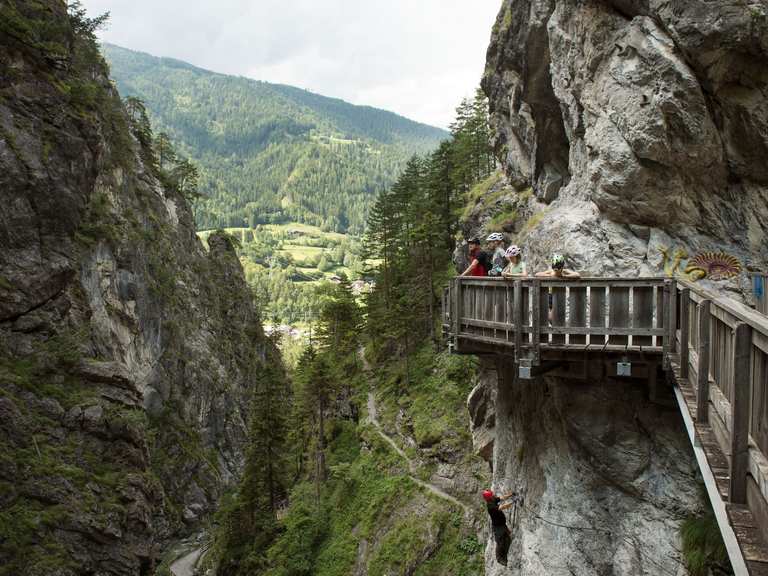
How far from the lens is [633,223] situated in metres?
14.3

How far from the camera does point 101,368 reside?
2683 centimetres

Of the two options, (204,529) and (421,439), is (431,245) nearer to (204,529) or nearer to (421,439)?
(421,439)

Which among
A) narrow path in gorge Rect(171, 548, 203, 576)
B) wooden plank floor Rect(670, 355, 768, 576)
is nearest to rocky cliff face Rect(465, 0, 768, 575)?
wooden plank floor Rect(670, 355, 768, 576)

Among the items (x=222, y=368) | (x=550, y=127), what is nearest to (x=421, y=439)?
(x=550, y=127)

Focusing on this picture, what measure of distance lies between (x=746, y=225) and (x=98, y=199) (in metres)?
40.4

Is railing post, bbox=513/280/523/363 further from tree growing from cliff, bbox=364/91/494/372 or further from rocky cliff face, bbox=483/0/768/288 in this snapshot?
tree growing from cliff, bbox=364/91/494/372

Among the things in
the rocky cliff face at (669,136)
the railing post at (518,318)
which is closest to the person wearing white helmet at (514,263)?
the railing post at (518,318)

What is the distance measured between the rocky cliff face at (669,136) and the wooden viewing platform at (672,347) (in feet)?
12.7

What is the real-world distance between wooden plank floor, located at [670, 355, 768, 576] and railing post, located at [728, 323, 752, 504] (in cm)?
19

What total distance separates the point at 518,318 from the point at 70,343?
24.4m

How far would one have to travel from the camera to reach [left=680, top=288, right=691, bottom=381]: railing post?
837 cm

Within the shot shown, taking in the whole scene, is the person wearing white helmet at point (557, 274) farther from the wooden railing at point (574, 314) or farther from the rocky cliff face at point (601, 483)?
the rocky cliff face at point (601, 483)

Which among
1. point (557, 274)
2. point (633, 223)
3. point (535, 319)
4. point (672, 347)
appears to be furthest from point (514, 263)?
point (633, 223)

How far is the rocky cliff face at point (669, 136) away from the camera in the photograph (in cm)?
1315
